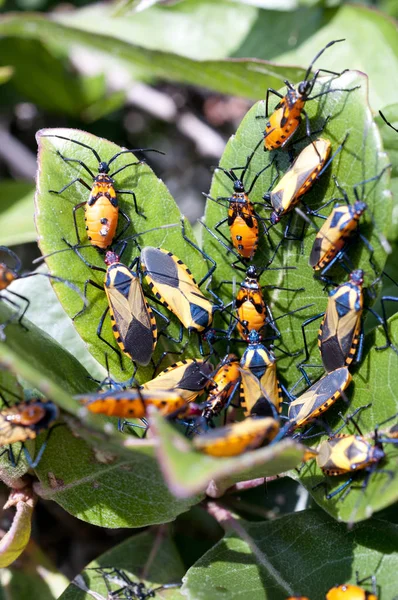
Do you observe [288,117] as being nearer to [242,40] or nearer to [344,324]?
[344,324]

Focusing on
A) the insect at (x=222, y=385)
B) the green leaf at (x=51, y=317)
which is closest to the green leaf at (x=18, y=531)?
the green leaf at (x=51, y=317)

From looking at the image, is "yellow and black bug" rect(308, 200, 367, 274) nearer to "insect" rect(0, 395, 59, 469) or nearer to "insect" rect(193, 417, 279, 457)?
"insect" rect(193, 417, 279, 457)

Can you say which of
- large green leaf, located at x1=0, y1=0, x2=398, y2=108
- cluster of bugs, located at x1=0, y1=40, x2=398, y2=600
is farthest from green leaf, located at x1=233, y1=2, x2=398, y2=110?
cluster of bugs, located at x1=0, y1=40, x2=398, y2=600

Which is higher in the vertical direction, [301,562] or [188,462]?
[188,462]

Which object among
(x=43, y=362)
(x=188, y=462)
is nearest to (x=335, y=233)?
(x=43, y=362)

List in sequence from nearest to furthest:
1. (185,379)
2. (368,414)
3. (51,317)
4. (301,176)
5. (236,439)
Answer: (236,439) < (368,414) < (301,176) < (185,379) < (51,317)
